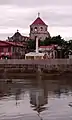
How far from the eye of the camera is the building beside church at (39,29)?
113875 mm

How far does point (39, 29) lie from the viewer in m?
114

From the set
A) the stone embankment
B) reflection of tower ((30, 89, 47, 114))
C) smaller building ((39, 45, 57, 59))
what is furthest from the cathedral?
reflection of tower ((30, 89, 47, 114))

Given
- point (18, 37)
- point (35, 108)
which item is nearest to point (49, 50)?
point (18, 37)

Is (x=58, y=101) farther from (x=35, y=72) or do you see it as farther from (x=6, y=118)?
(x=35, y=72)

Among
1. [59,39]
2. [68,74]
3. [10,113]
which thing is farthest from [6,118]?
[59,39]

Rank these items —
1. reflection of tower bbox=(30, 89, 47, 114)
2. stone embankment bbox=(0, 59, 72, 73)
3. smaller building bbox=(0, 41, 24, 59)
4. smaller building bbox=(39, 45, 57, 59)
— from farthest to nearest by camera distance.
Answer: smaller building bbox=(39, 45, 57, 59)
smaller building bbox=(0, 41, 24, 59)
stone embankment bbox=(0, 59, 72, 73)
reflection of tower bbox=(30, 89, 47, 114)

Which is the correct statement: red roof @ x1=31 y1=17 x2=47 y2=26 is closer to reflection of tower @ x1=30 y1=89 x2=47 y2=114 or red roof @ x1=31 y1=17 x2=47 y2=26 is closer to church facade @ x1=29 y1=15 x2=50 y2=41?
church facade @ x1=29 y1=15 x2=50 y2=41

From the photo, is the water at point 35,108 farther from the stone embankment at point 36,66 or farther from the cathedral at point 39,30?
the cathedral at point 39,30

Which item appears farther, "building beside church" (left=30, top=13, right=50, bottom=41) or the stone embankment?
"building beside church" (left=30, top=13, right=50, bottom=41)

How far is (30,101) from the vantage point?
26578mm

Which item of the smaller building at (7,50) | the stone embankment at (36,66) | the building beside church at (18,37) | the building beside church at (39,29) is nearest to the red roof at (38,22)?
the building beside church at (39,29)

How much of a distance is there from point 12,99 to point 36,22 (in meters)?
87.8

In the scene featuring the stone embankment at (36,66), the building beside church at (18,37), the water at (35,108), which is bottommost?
the water at (35,108)

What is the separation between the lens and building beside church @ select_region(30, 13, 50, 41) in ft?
374
